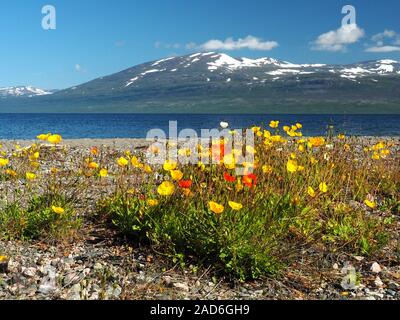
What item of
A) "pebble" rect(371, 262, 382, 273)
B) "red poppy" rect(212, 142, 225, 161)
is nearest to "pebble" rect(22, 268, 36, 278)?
"red poppy" rect(212, 142, 225, 161)

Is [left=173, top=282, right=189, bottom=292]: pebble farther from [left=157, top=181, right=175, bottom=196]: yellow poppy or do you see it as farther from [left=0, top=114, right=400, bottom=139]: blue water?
[left=0, top=114, right=400, bottom=139]: blue water

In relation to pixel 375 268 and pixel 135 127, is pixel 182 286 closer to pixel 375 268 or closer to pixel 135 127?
pixel 375 268

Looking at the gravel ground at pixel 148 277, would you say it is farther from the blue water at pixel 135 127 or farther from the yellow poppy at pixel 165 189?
the blue water at pixel 135 127

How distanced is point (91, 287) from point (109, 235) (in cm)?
131

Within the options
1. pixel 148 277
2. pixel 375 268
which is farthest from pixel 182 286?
pixel 375 268

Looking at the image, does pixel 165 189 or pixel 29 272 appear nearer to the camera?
pixel 29 272

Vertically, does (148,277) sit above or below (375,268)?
above

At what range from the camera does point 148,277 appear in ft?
15.4

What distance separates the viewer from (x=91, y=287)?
436 cm

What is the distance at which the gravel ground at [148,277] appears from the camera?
4.33 metres

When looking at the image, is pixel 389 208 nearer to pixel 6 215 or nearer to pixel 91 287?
pixel 91 287

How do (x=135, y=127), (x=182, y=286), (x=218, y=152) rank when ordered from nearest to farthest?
(x=182, y=286) → (x=218, y=152) → (x=135, y=127)

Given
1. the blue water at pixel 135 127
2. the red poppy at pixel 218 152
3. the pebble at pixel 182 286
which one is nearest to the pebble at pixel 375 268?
the pebble at pixel 182 286
